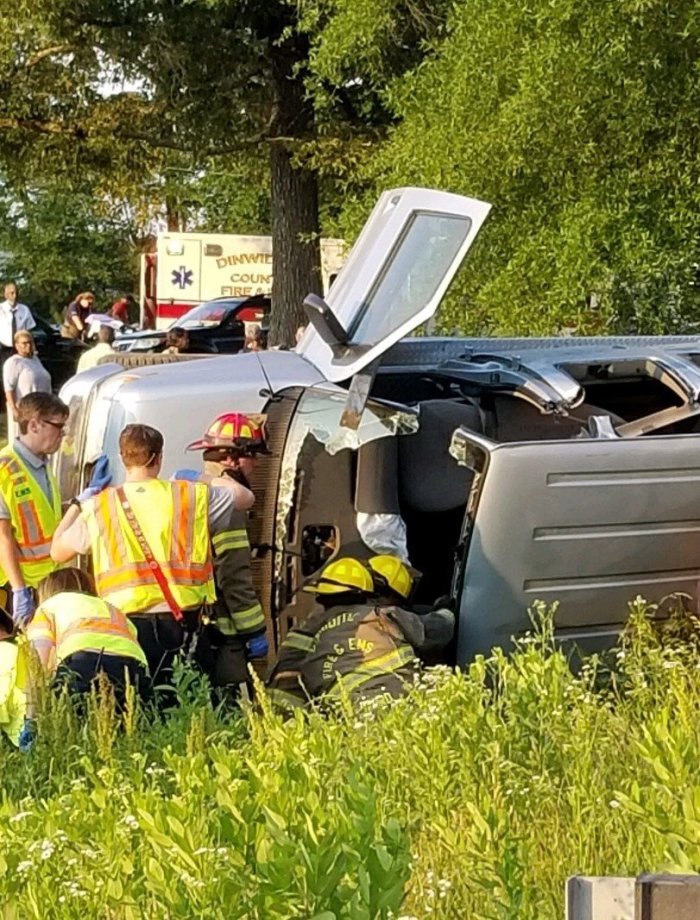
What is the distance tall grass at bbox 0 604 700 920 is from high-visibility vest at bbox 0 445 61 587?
207 cm

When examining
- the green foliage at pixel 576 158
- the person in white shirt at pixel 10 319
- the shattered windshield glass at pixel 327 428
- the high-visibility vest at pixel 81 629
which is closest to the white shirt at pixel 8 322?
the person in white shirt at pixel 10 319

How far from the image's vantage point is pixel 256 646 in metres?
6.24

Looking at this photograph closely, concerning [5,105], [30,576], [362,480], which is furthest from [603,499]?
[5,105]

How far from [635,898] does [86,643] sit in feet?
10.7

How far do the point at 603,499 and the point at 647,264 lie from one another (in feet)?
18.1

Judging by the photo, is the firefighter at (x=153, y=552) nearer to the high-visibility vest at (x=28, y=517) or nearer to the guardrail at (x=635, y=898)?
the high-visibility vest at (x=28, y=517)

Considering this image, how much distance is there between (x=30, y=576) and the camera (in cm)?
676

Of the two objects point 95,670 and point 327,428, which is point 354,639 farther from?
point 327,428

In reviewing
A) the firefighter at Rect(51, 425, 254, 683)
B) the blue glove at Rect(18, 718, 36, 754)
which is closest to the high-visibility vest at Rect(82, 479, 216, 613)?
the firefighter at Rect(51, 425, 254, 683)

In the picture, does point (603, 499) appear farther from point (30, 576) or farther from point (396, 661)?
point (30, 576)

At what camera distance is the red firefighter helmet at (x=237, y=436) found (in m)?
6.61

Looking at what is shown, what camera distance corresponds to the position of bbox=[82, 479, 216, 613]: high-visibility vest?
5.74 m

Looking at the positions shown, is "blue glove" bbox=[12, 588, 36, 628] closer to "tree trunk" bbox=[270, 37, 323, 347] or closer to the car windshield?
"tree trunk" bbox=[270, 37, 323, 347]

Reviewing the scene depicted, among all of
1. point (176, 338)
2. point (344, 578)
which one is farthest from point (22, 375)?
point (344, 578)
